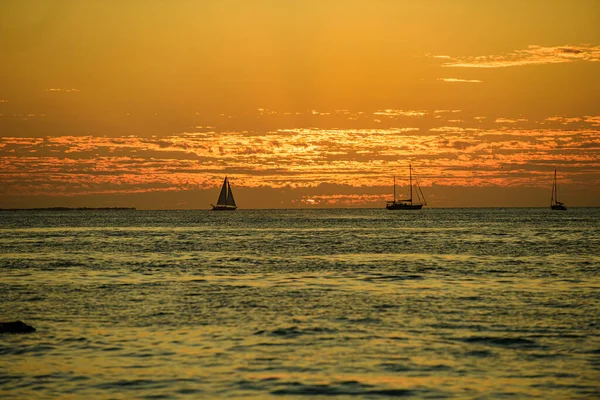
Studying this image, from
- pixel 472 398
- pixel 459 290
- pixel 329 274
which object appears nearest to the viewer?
pixel 472 398

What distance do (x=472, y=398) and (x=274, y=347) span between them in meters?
8.24

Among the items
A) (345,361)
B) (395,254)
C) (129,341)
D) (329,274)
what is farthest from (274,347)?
(395,254)

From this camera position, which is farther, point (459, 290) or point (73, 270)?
point (73, 270)

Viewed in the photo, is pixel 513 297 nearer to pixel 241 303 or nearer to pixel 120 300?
pixel 241 303

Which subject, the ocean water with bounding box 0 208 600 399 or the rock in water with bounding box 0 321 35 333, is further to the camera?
the rock in water with bounding box 0 321 35 333

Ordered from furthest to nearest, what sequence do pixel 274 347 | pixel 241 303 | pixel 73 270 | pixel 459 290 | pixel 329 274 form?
pixel 73 270, pixel 329 274, pixel 459 290, pixel 241 303, pixel 274 347

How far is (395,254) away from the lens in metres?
76.9

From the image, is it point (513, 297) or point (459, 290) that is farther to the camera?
point (459, 290)

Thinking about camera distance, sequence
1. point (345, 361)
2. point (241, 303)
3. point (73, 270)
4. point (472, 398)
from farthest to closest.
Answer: point (73, 270) → point (241, 303) → point (345, 361) → point (472, 398)

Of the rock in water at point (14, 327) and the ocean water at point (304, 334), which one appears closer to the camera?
the ocean water at point (304, 334)

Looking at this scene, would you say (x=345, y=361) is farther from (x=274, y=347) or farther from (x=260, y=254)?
(x=260, y=254)

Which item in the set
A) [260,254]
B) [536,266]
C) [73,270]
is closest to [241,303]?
[73,270]

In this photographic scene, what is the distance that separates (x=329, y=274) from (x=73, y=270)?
64.0 ft

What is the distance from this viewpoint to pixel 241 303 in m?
37.4
